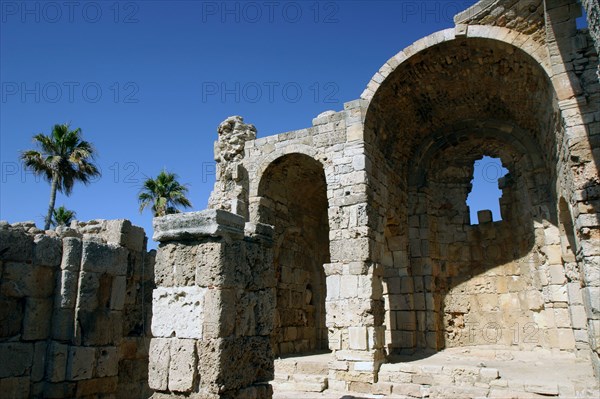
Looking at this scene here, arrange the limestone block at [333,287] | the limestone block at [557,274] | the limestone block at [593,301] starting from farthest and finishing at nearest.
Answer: the limestone block at [557,274] < the limestone block at [333,287] < the limestone block at [593,301]

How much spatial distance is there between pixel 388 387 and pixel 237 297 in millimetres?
4719

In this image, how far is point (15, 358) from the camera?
4.84 meters

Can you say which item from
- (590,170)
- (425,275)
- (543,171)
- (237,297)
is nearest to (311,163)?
(425,275)

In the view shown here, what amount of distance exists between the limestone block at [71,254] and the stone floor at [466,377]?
432 centimetres

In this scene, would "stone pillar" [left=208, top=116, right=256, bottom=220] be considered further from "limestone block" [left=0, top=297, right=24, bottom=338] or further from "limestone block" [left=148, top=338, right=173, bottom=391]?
"limestone block" [left=148, top=338, right=173, bottom=391]

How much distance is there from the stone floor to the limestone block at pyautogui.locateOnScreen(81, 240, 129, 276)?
151 inches

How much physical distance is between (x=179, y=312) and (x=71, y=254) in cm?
186

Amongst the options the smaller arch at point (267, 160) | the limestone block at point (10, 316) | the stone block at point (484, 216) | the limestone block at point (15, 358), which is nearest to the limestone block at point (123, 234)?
→ the limestone block at point (10, 316)

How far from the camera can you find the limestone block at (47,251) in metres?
5.16

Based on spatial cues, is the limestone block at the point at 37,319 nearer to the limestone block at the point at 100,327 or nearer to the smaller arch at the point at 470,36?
the limestone block at the point at 100,327

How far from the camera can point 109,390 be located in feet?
18.3

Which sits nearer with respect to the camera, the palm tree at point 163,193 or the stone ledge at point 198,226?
the stone ledge at point 198,226

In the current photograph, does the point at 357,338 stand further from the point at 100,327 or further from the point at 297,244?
the point at 100,327

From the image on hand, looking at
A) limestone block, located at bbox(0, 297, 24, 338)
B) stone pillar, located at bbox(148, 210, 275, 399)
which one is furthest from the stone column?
limestone block, located at bbox(0, 297, 24, 338)
